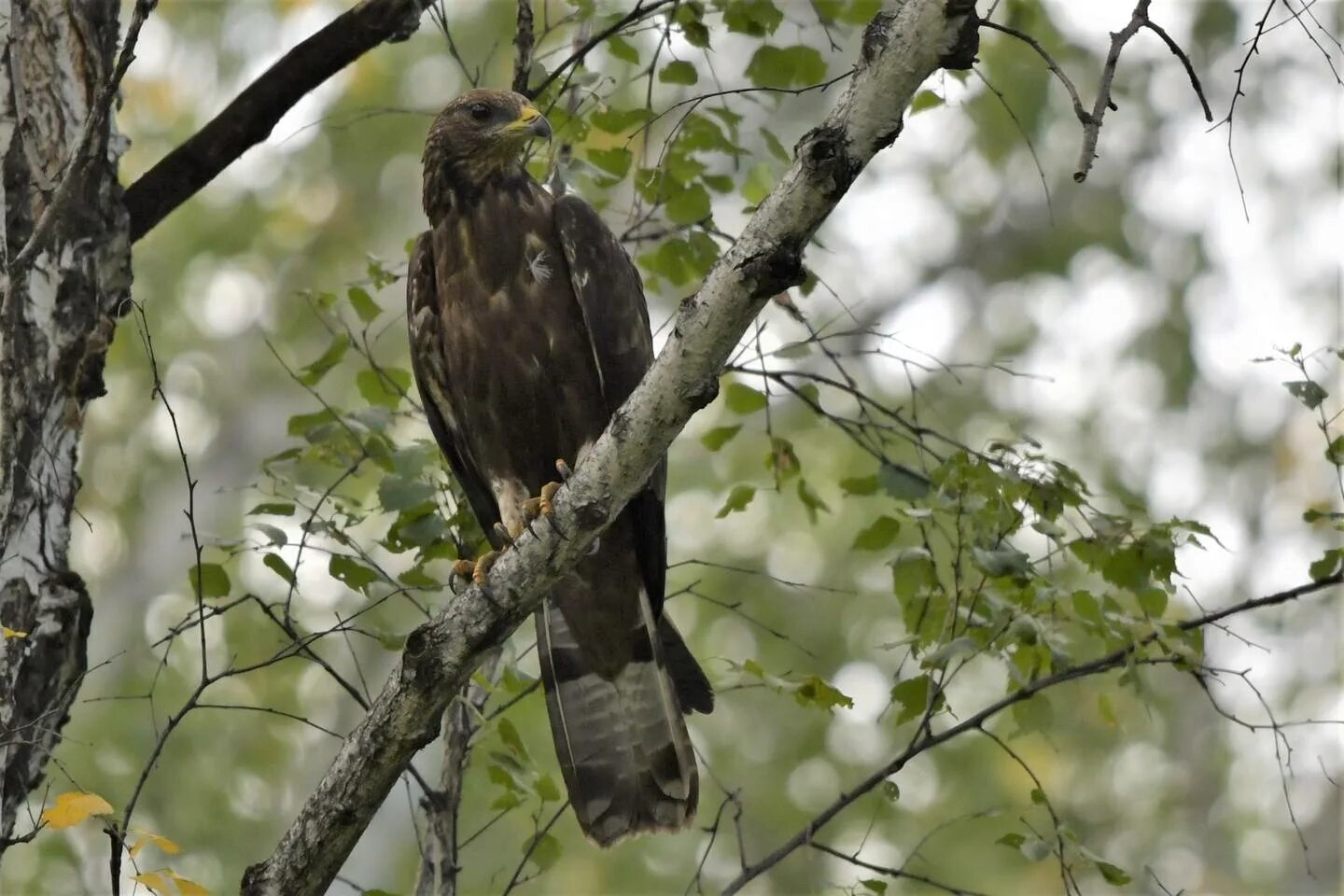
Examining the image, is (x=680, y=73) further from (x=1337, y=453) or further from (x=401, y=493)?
(x=1337, y=453)

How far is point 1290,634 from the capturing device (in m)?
12.6

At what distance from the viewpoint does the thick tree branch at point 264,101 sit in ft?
13.0

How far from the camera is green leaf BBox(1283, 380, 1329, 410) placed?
3.30 m

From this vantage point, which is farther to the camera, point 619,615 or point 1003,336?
point 1003,336

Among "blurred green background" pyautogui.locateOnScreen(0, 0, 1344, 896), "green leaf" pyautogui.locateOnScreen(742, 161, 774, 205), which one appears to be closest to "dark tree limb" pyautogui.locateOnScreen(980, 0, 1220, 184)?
"green leaf" pyautogui.locateOnScreen(742, 161, 774, 205)

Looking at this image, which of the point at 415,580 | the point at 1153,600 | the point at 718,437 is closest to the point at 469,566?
the point at 415,580

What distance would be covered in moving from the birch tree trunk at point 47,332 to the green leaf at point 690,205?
1.47m

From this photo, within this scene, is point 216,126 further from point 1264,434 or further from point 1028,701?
point 1264,434

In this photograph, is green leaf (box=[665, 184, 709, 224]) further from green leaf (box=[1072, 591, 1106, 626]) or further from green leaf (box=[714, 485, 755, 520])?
green leaf (box=[1072, 591, 1106, 626])

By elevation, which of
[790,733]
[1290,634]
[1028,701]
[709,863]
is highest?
[1290,634]

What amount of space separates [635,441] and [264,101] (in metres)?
1.77

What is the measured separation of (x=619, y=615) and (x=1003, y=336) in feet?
29.4

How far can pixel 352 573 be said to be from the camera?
12.2 feet

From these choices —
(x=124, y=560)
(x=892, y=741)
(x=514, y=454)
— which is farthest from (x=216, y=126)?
(x=892, y=741)
